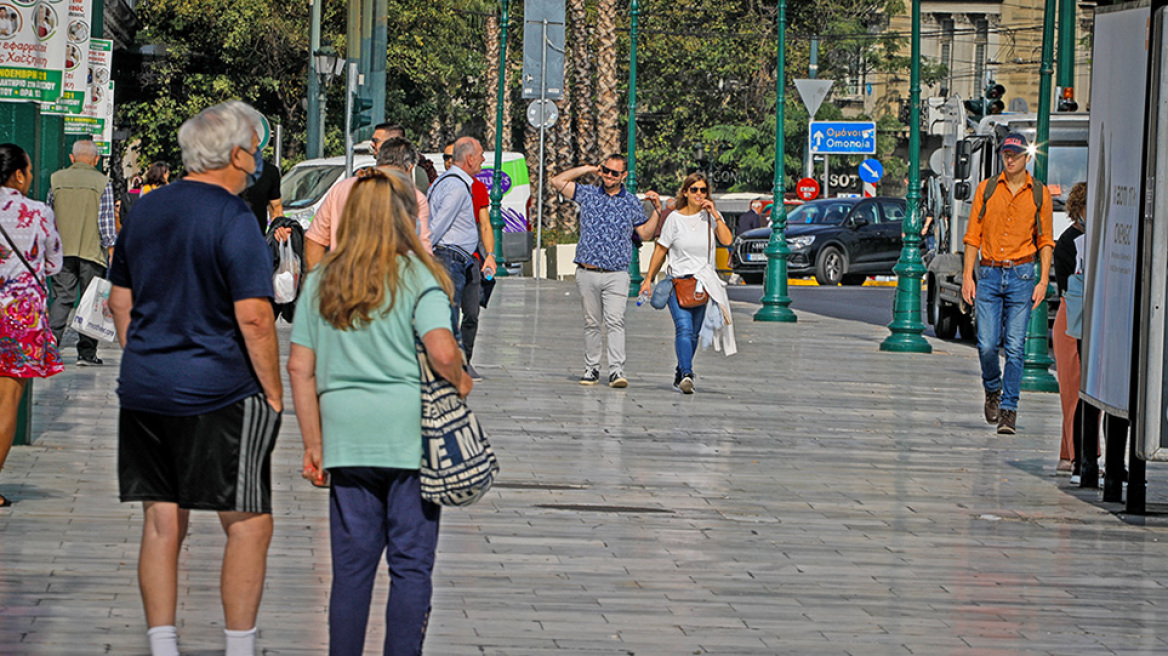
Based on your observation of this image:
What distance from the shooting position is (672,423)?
38.7ft

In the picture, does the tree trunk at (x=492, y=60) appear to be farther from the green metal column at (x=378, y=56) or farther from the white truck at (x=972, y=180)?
the white truck at (x=972, y=180)

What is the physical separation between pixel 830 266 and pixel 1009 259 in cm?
2499

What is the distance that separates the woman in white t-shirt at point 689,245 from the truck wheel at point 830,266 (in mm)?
22780

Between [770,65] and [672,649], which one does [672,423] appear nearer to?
[672,649]

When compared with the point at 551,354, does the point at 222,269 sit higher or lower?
higher

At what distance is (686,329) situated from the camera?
44.8 ft

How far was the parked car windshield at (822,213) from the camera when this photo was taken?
121 feet

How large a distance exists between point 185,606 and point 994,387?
726 cm

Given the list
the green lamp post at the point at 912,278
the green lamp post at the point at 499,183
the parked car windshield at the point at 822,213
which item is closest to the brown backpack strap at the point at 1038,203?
the green lamp post at the point at 912,278

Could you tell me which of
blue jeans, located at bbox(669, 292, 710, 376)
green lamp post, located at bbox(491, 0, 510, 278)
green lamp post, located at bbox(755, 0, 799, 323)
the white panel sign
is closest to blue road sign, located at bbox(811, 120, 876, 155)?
green lamp post, located at bbox(491, 0, 510, 278)

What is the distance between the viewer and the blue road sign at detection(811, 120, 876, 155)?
44156 millimetres

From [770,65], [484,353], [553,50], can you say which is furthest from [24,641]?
[770,65]

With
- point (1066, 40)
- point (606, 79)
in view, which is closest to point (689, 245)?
point (1066, 40)

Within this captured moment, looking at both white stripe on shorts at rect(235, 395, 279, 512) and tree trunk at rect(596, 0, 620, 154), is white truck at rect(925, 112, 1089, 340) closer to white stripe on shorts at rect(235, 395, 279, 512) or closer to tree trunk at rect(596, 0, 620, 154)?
white stripe on shorts at rect(235, 395, 279, 512)
